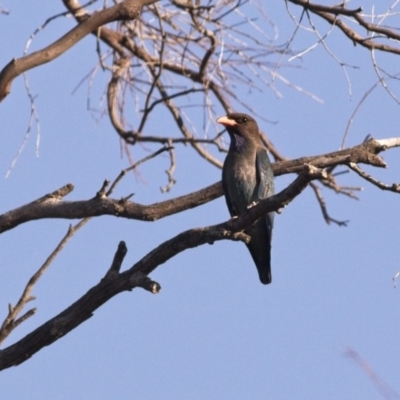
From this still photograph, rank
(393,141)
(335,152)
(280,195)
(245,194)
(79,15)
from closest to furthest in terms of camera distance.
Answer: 1. (280,195)
2. (393,141)
3. (335,152)
4. (245,194)
5. (79,15)

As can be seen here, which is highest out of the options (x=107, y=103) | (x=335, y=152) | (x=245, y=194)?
(x=107, y=103)

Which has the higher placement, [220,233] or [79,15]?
[79,15]

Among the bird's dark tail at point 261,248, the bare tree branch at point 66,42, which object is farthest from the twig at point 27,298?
the bird's dark tail at point 261,248

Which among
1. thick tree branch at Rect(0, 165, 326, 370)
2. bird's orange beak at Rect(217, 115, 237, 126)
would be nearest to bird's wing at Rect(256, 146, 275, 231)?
bird's orange beak at Rect(217, 115, 237, 126)

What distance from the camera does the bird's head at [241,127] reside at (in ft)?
22.6

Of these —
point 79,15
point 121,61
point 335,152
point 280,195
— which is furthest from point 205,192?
point 121,61

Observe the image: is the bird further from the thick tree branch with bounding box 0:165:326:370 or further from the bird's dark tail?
the thick tree branch with bounding box 0:165:326:370

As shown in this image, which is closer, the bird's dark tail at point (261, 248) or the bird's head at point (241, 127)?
the bird's dark tail at point (261, 248)

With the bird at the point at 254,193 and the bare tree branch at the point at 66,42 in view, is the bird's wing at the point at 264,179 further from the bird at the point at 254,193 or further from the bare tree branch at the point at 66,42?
the bare tree branch at the point at 66,42

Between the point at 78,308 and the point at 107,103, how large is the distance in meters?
3.01

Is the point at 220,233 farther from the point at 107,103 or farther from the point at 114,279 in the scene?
the point at 107,103

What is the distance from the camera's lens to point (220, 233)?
4.70m

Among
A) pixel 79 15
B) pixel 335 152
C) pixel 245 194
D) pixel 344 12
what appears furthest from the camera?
pixel 79 15

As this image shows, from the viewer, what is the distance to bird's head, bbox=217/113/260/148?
22.6ft
